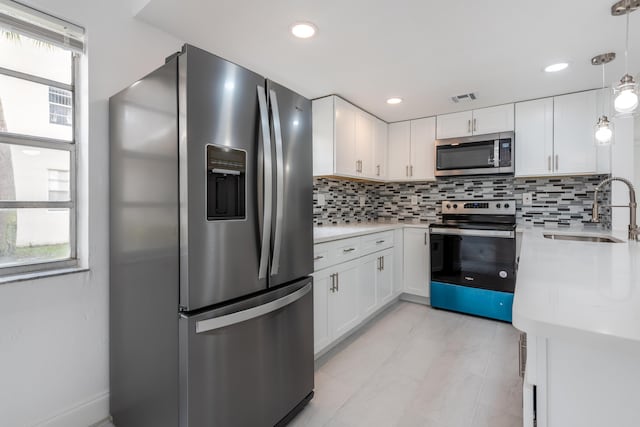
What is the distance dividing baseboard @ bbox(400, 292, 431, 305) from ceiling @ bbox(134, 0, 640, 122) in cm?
219

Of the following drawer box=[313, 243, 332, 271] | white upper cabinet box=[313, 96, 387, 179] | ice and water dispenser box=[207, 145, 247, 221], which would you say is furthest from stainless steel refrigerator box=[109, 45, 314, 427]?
white upper cabinet box=[313, 96, 387, 179]

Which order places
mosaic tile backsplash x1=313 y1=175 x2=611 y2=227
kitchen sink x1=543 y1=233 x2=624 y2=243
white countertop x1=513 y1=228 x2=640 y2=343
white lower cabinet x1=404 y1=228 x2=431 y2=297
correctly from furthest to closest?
white lower cabinet x1=404 y1=228 x2=431 y2=297
mosaic tile backsplash x1=313 y1=175 x2=611 y2=227
kitchen sink x1=543 y1=233 x2=624 y2=243
white countertop x1=513 y1=228 x2=640 y2=343

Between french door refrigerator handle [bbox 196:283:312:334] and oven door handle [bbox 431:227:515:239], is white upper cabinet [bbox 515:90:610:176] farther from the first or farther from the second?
french door refrigerator handle [bbox 196:283:312:334]

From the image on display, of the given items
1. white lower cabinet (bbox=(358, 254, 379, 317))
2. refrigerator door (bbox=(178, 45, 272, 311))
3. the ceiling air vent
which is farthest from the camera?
the ceiling air vent

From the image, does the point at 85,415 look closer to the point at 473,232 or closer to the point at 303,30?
the point at 303,30

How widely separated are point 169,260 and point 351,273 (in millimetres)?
1631

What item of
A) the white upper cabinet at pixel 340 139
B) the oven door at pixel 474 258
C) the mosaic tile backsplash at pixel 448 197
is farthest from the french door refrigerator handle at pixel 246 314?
the oven door at pixel 474 258

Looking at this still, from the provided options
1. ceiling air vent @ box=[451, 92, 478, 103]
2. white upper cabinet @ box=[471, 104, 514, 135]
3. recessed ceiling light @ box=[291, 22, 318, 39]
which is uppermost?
ceiling air vent @ box=[451, 92, 478, 103]

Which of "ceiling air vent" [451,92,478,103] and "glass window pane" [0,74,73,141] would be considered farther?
"ceiling air vent" [451,92,478,103]

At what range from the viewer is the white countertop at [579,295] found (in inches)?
25.0

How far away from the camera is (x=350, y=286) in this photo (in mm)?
2537

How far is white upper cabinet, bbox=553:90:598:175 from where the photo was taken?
109 inches

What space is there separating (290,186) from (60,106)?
1237 mm

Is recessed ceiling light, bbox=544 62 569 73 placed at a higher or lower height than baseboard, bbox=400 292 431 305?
higher
